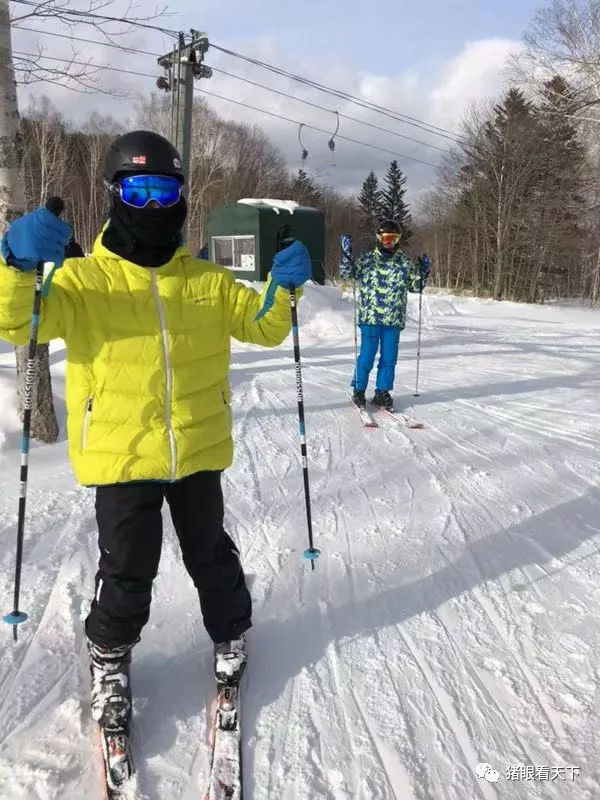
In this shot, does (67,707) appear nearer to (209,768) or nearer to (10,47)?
(209,768)

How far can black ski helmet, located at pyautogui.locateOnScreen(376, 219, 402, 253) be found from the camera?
6.01 metres

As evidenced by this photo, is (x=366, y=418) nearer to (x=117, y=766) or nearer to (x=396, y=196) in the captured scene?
(x=117, y=766)

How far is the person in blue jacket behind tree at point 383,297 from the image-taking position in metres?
6.10

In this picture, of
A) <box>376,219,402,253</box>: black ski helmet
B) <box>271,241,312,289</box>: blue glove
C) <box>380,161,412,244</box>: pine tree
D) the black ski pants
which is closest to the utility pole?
<box>376,219,402,253</box>: black ski helmet

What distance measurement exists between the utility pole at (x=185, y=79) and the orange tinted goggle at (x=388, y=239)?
18.0 ft

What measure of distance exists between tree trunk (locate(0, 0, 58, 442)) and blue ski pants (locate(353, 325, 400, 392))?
3.22 m

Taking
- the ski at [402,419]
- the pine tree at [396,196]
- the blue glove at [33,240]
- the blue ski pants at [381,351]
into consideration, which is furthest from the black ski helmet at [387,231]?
the pine tree at [396,196]

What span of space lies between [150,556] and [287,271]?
120 centimetres

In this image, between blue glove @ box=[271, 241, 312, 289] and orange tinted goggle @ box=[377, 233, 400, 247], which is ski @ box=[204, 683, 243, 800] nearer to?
blue glove @ box=[271, 241, 312, 289]

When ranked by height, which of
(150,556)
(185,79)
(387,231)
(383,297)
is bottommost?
(150,556)

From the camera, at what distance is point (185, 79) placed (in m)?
10.4

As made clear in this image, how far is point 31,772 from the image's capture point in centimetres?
186

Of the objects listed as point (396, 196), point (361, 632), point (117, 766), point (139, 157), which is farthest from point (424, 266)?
point (396, 196)

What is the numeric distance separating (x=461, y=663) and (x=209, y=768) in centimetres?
115
